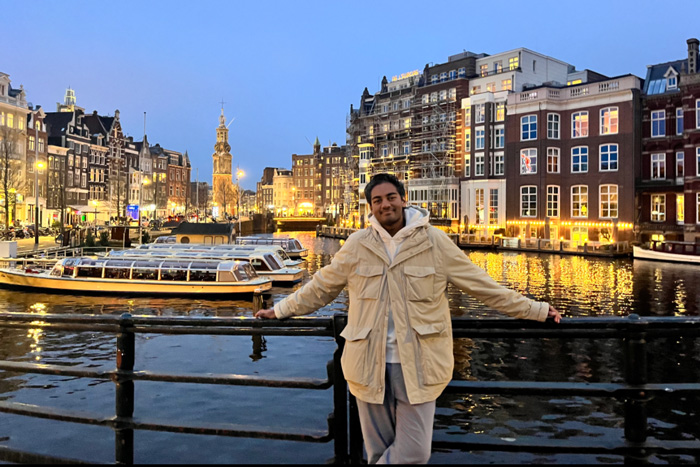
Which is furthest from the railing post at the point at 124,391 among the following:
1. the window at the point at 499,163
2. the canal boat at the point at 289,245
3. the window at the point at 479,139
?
the window at the point at 479,139

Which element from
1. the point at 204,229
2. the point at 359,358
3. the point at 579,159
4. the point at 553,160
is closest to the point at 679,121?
the point at 579,159

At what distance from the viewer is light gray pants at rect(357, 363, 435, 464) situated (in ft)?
13.8

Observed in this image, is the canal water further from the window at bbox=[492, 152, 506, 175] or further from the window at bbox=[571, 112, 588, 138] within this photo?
the window at bbox=[492, 152, 506, 175]

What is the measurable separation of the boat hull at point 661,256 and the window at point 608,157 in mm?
11861

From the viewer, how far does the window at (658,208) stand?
2352 inches

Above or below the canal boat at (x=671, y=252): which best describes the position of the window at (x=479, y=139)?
above

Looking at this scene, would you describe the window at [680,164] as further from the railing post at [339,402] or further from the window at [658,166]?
the railing post at [339,402]

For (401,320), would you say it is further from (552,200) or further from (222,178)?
(222,178)

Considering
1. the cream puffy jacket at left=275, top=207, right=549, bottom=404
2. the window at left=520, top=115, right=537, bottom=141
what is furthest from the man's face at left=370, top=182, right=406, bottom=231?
the window at left=520, top=115, right=537, bottom=141

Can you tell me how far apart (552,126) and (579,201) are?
9259 millimetres

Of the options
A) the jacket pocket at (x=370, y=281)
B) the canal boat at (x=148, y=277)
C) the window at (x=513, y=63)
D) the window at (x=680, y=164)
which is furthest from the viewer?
the window at (x=513, y=63)

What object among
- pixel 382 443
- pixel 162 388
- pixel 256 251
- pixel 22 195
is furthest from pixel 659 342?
pixel 22 195

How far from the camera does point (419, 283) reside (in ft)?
13.9

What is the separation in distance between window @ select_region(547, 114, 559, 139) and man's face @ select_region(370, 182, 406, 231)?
66482 mm
